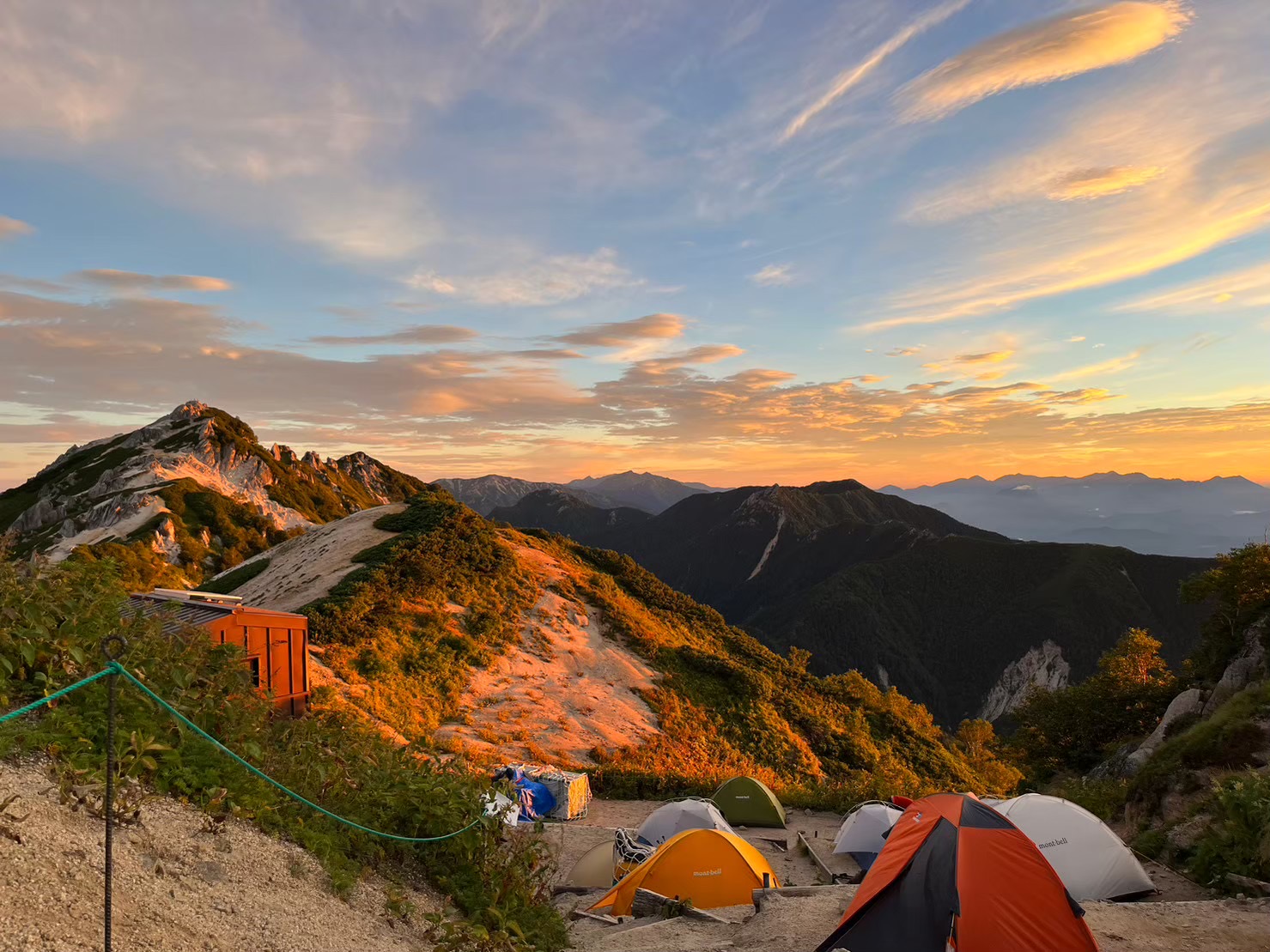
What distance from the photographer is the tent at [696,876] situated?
1259cm

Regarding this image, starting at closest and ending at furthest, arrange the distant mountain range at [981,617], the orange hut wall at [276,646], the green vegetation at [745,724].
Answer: the orange hut wall at [276,646] < the green vegetation at [745,724] < the distant mountain range at [981,617]

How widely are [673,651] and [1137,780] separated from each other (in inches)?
1052

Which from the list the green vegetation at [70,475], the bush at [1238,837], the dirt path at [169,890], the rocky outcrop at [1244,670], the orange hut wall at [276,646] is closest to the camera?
the dirt path at [169,890]

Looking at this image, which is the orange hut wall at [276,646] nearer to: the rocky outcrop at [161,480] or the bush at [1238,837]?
the bush at [1238,837]

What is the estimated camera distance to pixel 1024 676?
445 ft

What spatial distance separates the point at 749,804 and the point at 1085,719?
29873mm

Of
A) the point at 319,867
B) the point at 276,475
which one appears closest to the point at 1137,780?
the point at 319,867

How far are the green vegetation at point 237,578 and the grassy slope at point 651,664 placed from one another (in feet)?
30.4

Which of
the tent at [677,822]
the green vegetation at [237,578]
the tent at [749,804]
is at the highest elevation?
the green vegetation at [237,578]

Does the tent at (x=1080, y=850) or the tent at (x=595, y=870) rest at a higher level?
the tent at (x=1080, y=850)

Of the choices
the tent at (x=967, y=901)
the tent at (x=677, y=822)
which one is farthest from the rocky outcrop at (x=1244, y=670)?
the tent at (x=967, y=901)

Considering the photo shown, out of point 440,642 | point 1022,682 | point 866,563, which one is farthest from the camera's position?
point 866,563

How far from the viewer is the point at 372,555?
39469 mm

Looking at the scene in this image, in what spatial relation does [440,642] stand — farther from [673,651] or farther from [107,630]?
[107,630]
